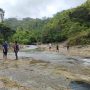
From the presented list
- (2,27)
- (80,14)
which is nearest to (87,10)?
(80,14)

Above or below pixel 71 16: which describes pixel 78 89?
below

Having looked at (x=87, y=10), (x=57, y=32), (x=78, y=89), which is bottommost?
(x=78, y=89)

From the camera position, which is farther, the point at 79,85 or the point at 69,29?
the point at 69,29

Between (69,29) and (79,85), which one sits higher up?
(69,29)

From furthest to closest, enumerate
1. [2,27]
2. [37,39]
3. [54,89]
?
[37,39]
[2,27]
[54,89]

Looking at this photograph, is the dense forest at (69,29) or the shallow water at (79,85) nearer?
the shallow water at (79,85)

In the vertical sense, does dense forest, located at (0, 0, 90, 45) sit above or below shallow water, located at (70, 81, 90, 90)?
above

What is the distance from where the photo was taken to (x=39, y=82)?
20547mm

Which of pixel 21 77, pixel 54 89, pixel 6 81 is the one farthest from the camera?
pixel 21 77

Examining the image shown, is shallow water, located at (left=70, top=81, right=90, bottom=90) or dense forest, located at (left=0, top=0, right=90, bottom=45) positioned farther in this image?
dense forest, located at (left=0, top=0, right=90, bottom=45)

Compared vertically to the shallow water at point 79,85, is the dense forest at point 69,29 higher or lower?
higher

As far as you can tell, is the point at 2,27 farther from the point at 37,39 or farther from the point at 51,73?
the point at 51,73

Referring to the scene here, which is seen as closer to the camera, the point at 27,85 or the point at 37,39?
the point at 27,85

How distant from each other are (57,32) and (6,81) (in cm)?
9341
